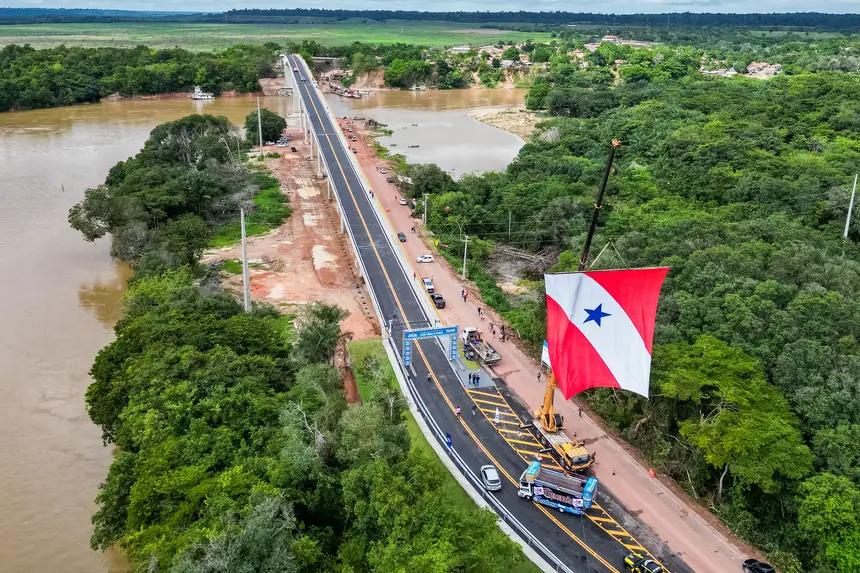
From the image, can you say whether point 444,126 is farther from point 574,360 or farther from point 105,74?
point 574,360

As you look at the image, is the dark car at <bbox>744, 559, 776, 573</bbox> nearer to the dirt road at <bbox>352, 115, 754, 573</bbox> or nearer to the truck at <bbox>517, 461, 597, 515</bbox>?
the dirt road at <bbox>352, 115, 754, 573</bbox>

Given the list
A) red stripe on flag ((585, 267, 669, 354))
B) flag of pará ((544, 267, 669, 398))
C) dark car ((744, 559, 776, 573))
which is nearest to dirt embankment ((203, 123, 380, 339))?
flag of pará ((544, 267, 669, 398))

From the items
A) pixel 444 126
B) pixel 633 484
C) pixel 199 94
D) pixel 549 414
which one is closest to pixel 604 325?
pixel 549 414

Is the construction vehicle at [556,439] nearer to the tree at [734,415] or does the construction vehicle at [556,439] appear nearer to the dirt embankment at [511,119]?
the tree at [734,415]

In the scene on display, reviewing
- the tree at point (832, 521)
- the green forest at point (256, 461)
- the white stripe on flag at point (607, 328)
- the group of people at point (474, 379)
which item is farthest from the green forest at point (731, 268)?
the green forest at point (256, 461)

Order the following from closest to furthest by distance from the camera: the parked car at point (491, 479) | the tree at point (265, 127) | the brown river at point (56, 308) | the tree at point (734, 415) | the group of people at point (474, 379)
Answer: the tree at point (734, 415)
the parked car at point (491, 479)
the brown river at point (56, 308)
the group of people at point (474, 379)
the tree at point (265, 127)

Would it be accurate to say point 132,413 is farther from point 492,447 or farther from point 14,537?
point 492,447
